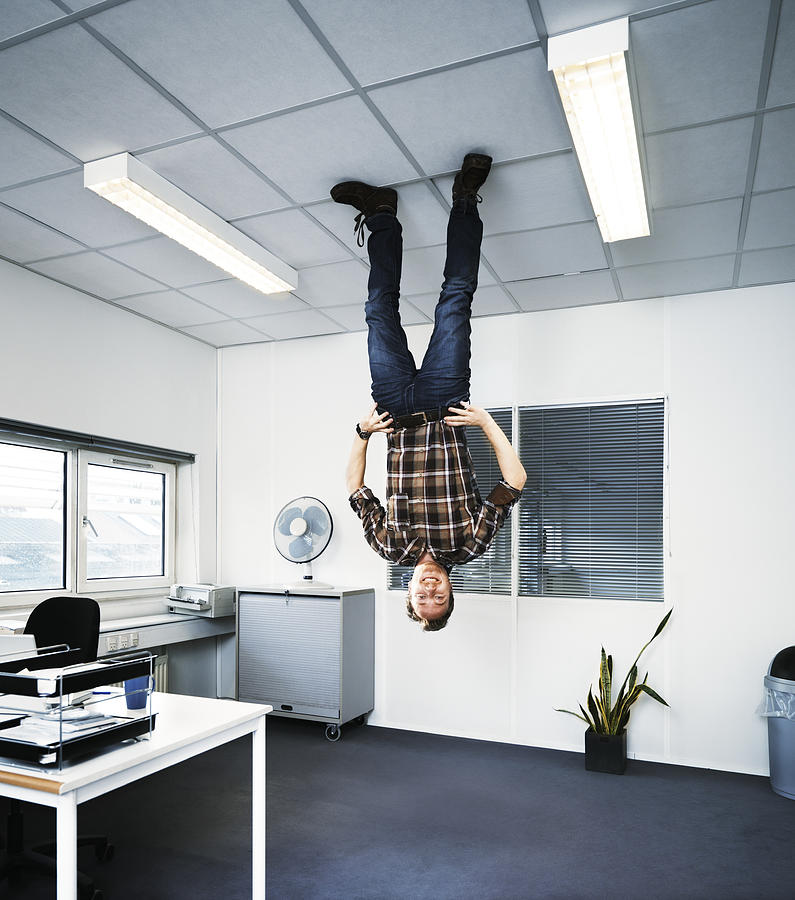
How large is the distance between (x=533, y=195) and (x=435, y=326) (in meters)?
0.78

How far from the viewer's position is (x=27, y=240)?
3.91 metres

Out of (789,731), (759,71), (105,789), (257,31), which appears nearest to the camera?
(105,789)

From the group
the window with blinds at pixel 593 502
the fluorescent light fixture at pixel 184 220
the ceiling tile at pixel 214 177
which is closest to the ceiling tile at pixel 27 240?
the fluorescent light fixture at pixel 184 220

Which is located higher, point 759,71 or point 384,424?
point 759,71

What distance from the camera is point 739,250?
3977mm

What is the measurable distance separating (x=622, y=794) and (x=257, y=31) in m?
3.97

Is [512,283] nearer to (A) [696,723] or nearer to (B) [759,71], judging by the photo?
(B) [759,71]

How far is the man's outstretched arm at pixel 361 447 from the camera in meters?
3.44

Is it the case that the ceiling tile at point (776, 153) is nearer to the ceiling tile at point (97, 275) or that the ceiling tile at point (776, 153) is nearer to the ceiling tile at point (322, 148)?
the ceiling tile at point (322, 148)

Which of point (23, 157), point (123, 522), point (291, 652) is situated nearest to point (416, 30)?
point (23, 157)

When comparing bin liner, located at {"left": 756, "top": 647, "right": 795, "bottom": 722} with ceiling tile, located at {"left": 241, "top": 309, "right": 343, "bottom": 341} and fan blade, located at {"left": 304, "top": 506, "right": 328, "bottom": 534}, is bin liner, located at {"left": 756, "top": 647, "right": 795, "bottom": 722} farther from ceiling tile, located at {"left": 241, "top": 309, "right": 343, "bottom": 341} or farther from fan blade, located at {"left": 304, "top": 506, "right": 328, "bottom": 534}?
ceiling tile, located at {"left": 241, "top": 309, "right": 343, "bottom": 341}

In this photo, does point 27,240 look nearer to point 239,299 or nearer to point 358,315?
point 239,299

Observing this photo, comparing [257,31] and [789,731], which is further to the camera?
[789,731]

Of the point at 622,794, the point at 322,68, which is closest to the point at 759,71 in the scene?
the point at 322,68
